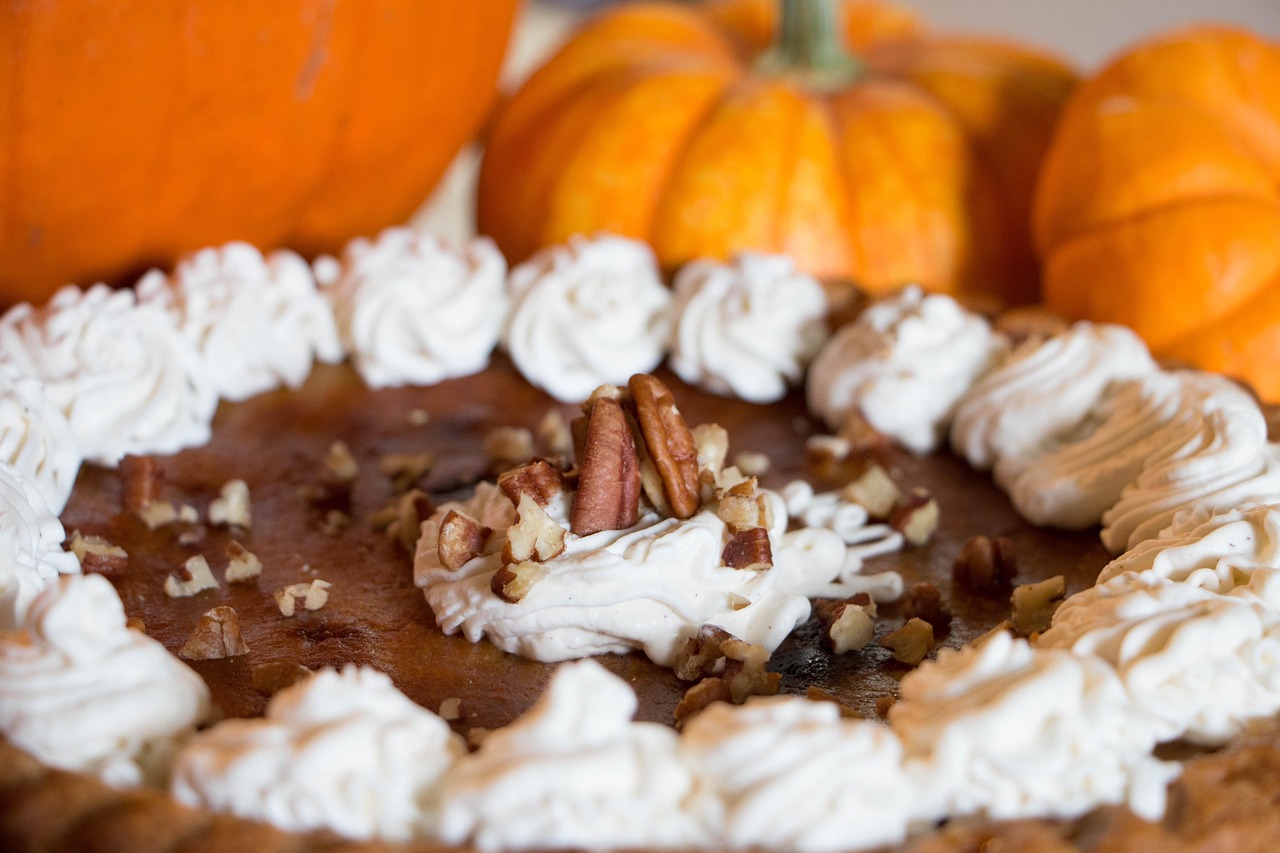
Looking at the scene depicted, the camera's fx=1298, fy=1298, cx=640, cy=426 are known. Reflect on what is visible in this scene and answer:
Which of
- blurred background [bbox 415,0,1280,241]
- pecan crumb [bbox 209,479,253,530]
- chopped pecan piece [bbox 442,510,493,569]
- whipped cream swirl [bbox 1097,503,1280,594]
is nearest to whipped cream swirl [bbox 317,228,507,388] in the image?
pecan crumb [bbox 209,479,253,530]

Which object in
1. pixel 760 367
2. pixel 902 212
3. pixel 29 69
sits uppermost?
pixel 29 69

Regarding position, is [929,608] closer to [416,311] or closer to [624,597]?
[624,597]

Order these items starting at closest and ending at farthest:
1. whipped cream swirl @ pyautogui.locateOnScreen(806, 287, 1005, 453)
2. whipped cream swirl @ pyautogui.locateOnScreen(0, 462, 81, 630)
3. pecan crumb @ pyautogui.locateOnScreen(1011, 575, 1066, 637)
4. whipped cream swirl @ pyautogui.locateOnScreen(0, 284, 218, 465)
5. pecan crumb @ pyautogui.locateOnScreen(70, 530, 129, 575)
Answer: whipped cream swirl @ pyautogui.locateOnScreen(0, 462, 81, 630) < pecan crumb @ pyautogui.locateOnScreen(1011, 575, 1066, 637) < pecan crumb @ pyautogui.locateOnScreen(70, 530, 129, 575) < whipped cream swirl @ pyautogui.locateOnScreen(0, 284, 218, 465) < whipped cream swirl @ pyautogui.locateOnScreen(806, 287, 1005, 453)

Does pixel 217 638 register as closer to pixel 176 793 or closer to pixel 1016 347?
pixel 176 793

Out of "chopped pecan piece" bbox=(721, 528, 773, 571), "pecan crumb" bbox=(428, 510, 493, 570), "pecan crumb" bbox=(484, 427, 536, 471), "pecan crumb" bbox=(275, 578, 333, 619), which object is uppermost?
"chopped pecan piece" bbox=(721, 528, 773, 571)

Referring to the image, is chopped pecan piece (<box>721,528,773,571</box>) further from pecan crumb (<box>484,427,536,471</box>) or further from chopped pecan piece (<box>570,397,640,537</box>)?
pecan crumb (<box>484,427,536,471</box>)

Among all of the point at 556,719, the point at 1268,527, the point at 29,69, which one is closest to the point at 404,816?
the point at 556,719
